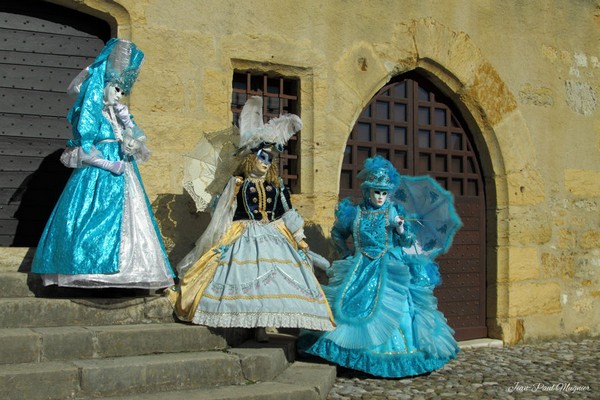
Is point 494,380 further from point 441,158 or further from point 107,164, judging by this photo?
point 107,164

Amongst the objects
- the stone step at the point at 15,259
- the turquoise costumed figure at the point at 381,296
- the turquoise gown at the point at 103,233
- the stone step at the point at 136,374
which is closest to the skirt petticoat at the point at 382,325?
the turquoise costumed figure at the point at 381,296

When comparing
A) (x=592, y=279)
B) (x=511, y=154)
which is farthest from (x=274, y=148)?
(x=592, y=279)

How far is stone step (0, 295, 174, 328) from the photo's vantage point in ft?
15.3

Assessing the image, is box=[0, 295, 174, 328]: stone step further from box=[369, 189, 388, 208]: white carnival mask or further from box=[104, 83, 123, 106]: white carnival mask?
box=[369, 189, 388, 208]: white carnival mask

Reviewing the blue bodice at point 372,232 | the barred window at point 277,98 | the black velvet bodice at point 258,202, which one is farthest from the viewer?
the barred window at point 277,98

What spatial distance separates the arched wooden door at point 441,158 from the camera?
7.52 metres

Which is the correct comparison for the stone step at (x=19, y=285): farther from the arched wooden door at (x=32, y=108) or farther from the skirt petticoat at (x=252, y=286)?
the arched wooden door at (x=32, y=108)

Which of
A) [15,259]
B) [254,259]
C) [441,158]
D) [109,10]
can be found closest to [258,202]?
[254,259]

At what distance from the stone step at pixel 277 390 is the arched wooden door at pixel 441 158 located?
2710mm

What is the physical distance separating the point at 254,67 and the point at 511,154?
3.24m

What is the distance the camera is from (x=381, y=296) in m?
5.65

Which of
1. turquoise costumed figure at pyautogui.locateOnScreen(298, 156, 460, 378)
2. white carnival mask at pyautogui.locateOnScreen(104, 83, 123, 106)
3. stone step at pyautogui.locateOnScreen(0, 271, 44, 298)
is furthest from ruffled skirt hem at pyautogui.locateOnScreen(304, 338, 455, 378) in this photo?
white carnival mask at pyautogui.locateOnScreen(104, 83, 123, 106)

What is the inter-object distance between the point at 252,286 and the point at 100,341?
1.11 metres

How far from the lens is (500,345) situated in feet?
25.7
